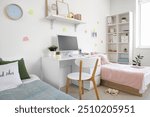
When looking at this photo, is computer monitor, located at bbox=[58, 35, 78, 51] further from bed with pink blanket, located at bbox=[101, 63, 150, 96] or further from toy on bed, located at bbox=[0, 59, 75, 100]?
toy on bed, located at bbox=[0, 59, 75, 100]

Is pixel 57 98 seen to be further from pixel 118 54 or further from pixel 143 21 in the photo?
pixel 143 21

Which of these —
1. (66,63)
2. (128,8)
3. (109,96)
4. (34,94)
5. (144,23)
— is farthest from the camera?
(128,8)

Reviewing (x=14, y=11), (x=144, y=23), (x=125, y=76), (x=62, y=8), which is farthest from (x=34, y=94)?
(x=144, y=23)

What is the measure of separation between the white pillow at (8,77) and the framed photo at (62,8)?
58.5 inches

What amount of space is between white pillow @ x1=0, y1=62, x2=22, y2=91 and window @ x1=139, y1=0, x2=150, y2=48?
3.41m

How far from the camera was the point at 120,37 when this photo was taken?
369cm

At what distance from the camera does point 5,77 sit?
4.92ft

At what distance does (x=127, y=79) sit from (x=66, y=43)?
1.41 meters

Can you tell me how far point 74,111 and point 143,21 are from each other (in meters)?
3.50

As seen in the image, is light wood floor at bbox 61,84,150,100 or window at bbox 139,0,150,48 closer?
light wood floor at bbox 61,84,150,100

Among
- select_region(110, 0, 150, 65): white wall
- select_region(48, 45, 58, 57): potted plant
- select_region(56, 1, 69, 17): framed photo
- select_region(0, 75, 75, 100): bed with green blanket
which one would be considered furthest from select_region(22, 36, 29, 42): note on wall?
select_region(110, 0, 150, 65): white wall

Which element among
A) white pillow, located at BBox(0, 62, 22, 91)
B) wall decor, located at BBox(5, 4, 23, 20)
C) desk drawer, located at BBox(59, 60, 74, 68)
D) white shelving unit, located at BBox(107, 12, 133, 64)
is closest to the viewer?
white pillow, located at BBox(0, 62, 22, 91)

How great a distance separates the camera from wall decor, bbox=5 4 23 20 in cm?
199

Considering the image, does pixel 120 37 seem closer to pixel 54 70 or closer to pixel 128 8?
pixel 128 8
